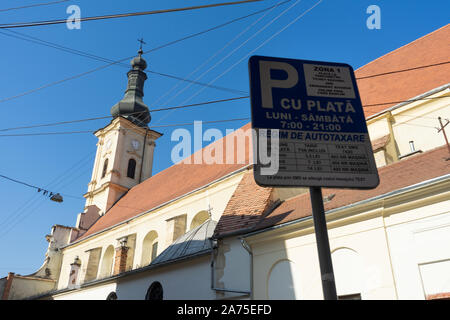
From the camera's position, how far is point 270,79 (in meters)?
2.50

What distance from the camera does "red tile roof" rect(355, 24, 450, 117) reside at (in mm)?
12961

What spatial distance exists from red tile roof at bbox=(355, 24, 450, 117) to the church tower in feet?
63.0

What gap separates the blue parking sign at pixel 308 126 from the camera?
2.21 m

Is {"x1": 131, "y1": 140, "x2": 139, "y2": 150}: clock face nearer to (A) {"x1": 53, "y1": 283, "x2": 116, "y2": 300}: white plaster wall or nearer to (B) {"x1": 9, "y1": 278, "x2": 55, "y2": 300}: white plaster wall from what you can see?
(B) {"x1": 9, "y1": 278, "x2": 55, "y2": 300}: white plaster wall

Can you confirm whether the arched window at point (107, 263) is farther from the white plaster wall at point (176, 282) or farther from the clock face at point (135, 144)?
the clock face at point (135, 144)

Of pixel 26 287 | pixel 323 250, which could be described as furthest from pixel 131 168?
pixel 323 250

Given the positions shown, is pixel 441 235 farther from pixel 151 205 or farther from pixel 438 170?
pixel 151 205

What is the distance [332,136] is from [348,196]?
703cm

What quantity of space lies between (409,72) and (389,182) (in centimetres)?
765

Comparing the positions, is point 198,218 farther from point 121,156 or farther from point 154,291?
point 121,156

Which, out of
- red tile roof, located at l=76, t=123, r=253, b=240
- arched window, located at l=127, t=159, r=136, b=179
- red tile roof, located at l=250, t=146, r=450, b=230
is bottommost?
red tile roof, located at l=250, t=146, r=450, b=230

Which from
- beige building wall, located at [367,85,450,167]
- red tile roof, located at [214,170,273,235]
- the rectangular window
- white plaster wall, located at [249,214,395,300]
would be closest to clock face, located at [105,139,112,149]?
the rectangular window

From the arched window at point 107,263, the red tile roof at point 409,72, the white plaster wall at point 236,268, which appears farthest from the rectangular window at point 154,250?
the red tile roof at point 409,72
